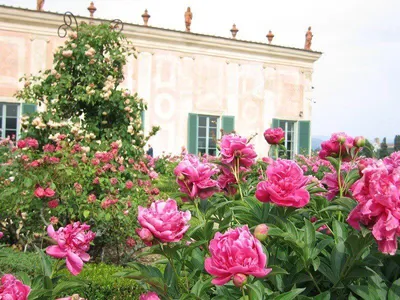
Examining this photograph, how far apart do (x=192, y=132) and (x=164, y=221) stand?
1321 centimetres

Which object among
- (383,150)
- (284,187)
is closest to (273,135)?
(284,187)

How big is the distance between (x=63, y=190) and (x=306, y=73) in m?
13.0

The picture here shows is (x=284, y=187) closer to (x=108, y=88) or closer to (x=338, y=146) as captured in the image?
(x=338, y=146)

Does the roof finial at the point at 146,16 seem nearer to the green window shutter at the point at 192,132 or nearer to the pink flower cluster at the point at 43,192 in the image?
the green window shutter at the point at 192,132

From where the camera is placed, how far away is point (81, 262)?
1811 millimetres

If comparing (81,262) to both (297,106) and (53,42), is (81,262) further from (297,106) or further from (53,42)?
(297,106)

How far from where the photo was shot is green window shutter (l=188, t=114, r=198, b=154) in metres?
14.7

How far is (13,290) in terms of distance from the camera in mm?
1632

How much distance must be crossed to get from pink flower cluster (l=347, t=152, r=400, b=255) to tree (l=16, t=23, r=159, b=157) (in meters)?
4.73

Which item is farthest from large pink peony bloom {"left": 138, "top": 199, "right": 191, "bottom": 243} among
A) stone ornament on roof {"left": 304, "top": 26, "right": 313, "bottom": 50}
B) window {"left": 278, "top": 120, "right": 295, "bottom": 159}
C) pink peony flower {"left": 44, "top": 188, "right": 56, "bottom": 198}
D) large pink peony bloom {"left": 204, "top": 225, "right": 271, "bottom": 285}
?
stone ornament on roof {"left": 304, "top": 26, "right": 313, "bottom": 50}

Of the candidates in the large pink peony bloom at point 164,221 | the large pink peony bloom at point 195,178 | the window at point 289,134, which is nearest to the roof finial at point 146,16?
the window at point 289,134

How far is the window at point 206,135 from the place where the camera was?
49.0ft

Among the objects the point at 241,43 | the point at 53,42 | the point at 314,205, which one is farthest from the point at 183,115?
the point at 314,205

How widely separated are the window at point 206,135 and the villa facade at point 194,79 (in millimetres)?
27
